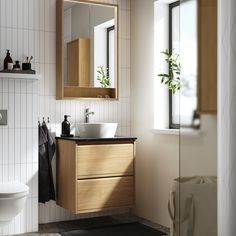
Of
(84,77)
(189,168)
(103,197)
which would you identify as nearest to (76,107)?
(84,77)

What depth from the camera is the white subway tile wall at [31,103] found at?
3.51 m

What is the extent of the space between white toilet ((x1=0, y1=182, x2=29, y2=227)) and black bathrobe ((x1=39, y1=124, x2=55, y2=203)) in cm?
42

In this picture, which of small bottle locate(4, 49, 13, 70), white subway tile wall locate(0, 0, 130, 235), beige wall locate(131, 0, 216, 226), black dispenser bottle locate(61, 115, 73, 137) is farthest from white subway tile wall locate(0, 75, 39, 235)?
beige wall locate(131, 0, 216, 226)

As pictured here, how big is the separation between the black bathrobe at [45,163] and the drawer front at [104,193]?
0.38m

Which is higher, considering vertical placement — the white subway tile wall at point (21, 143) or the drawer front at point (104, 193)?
the white subway tile wall at point (21, 143)

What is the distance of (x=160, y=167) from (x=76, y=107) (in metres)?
0.99

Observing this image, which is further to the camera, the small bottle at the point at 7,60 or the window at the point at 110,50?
the window at the point at 110,50

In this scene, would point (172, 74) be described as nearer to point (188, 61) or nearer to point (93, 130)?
point (93, 130)

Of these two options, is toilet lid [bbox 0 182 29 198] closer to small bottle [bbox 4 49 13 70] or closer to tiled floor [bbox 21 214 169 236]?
tiled floor [bbox 21 214 169 236]

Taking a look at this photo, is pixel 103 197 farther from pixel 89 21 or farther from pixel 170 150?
pixel 89 21

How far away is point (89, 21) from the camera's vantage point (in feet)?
12.8

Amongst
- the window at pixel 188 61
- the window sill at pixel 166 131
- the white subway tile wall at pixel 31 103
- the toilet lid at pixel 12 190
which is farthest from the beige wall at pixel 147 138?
the window at pixel 188 61

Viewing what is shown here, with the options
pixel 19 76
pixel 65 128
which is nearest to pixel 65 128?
pixel 65 128

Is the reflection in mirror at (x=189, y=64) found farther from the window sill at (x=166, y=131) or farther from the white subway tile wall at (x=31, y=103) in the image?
the white subway tile wall at (x=31, y=103)
